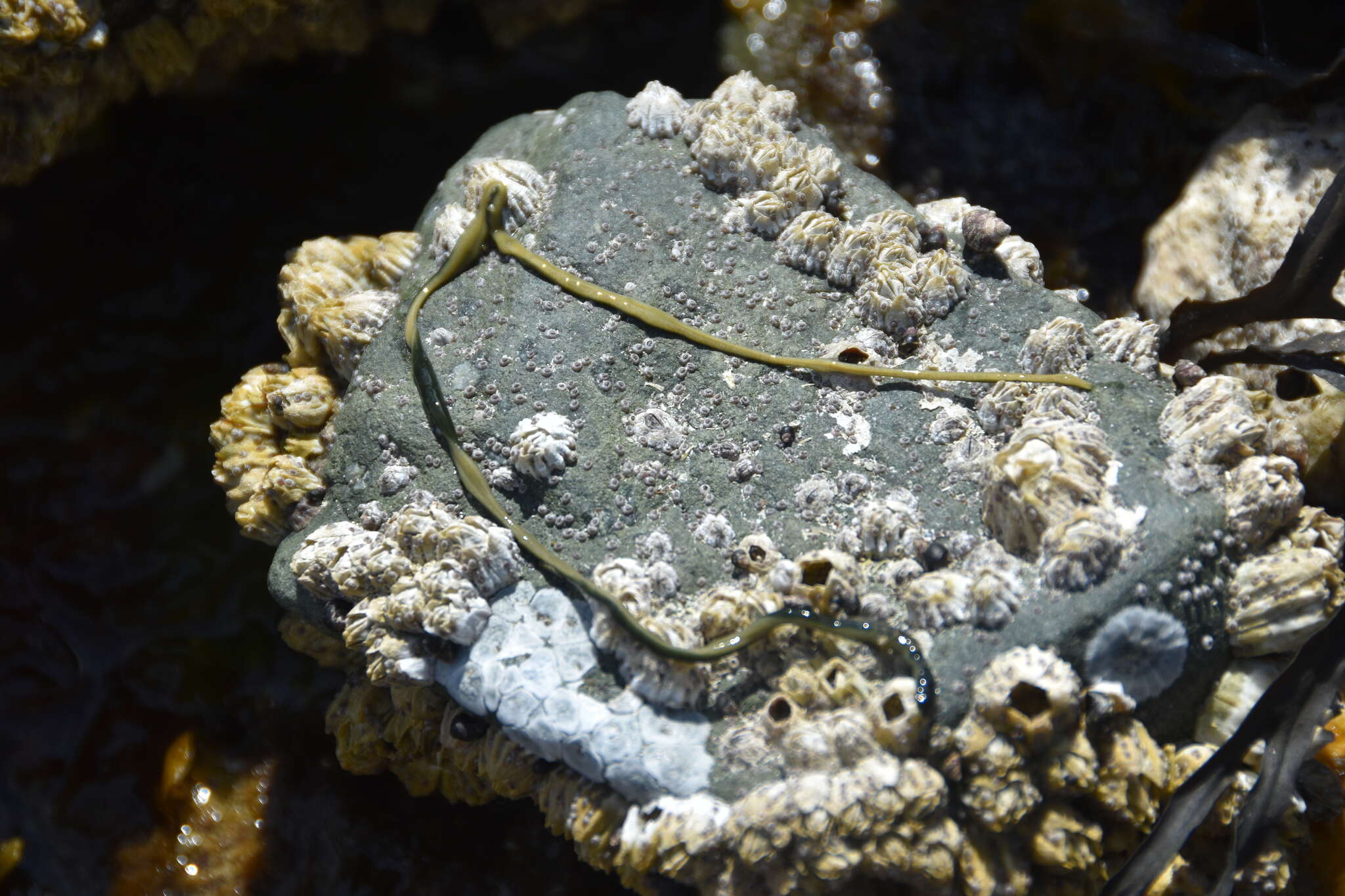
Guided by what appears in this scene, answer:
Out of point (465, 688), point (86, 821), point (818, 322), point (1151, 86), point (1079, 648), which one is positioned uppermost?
point (1151, 86)

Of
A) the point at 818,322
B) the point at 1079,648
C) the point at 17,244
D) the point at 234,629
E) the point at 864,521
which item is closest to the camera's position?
the point at 1079,648

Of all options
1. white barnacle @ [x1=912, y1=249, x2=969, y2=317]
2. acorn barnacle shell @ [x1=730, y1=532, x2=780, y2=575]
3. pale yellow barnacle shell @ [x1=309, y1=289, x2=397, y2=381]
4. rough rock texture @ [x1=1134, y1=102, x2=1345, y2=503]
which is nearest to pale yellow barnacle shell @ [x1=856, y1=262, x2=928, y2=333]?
white barnacle @ [x1=912, y1=249, x2=969, y2=317]

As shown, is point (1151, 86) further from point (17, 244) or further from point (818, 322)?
point (17, 244)

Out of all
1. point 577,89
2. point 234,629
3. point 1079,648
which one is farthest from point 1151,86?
point 234,629

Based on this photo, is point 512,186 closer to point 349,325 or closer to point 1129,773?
point 349,325

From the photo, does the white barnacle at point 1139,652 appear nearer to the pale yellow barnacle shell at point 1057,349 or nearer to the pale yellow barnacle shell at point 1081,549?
the pale yellow barnacle shell at point 1081,549

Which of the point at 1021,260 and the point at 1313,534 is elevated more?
the point at 1021,260

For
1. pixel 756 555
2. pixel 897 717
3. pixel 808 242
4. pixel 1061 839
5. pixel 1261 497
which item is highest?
pixel 808 242

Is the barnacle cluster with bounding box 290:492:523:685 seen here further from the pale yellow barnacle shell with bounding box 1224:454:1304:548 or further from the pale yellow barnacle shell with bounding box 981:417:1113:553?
the pale yellow barnacle shell with bounding box 1224:454:1304:548

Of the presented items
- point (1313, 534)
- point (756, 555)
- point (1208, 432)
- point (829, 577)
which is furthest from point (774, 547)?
point (1313, 534)
